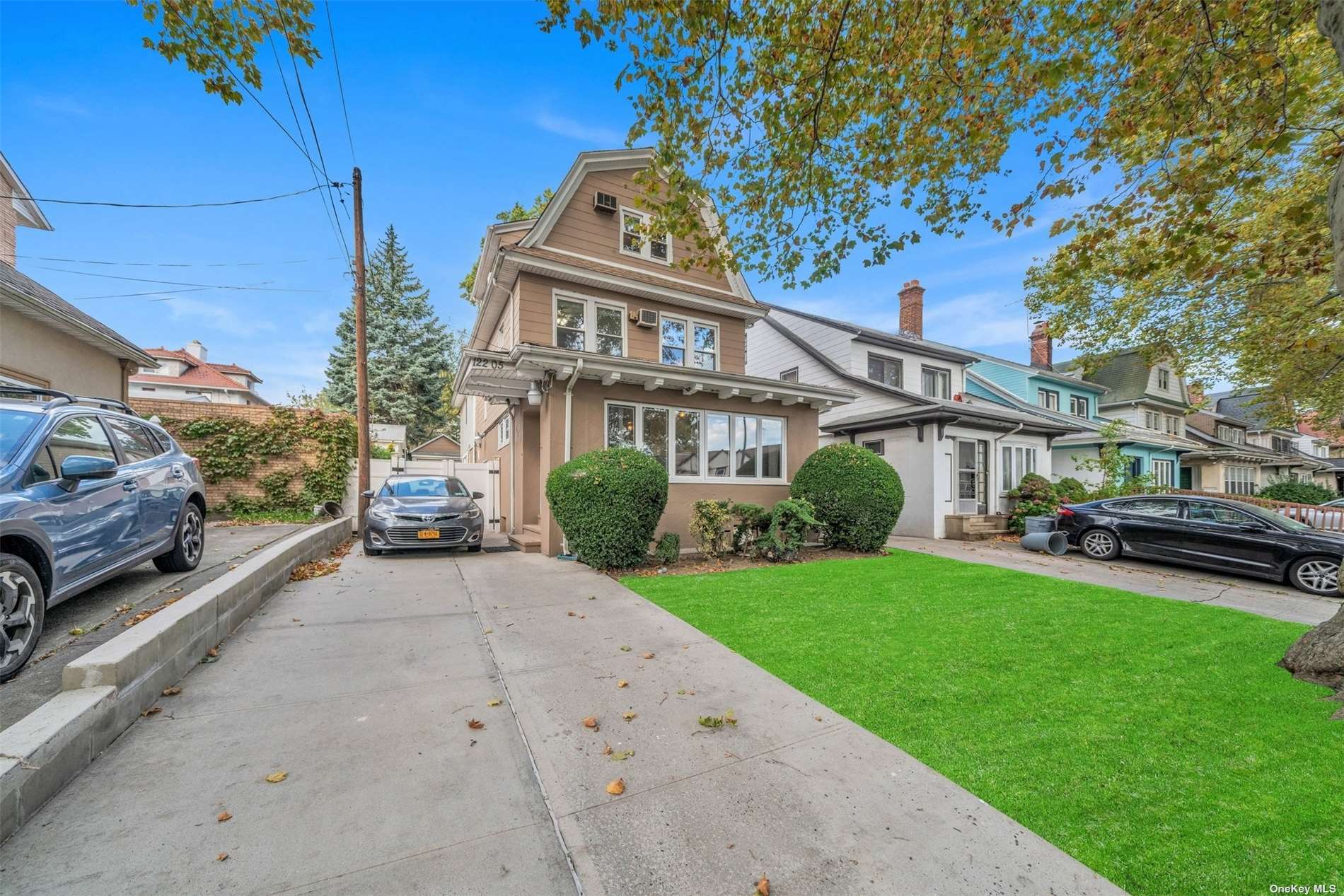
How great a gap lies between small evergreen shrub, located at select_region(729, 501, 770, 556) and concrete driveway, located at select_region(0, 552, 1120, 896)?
5.03 m

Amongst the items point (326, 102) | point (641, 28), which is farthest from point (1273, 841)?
point (326, 102)

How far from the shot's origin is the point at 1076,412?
22000mm

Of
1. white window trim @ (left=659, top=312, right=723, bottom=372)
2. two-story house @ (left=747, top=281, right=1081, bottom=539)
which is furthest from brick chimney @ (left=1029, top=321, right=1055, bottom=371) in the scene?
white window trim @ (left=659, top=312, right=723, bottom=372)

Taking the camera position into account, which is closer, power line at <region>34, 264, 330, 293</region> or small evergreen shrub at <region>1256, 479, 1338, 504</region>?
power line at <region>34, 264, 330, 293</region>

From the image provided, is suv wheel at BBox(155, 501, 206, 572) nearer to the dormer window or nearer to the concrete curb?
the concrete curb

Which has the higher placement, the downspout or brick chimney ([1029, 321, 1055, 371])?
brick chimney ([1029, 321, 1055, 371])

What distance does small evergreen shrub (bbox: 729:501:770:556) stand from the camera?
354 inches

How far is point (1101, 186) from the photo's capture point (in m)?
5.45

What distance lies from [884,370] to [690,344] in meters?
7.92

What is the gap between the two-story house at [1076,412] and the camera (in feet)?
58.6

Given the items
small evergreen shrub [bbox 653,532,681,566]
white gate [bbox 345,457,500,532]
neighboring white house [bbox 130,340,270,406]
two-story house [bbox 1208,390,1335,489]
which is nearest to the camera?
small evergreen shrub [bbox 653,532,681,566]

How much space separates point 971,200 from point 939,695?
538 cm

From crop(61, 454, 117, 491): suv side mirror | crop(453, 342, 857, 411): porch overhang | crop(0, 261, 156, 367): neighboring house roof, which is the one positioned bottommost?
crop(61, 454, 117, 491): suv side mirror

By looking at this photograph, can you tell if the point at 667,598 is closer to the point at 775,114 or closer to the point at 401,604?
the point at 401,604
